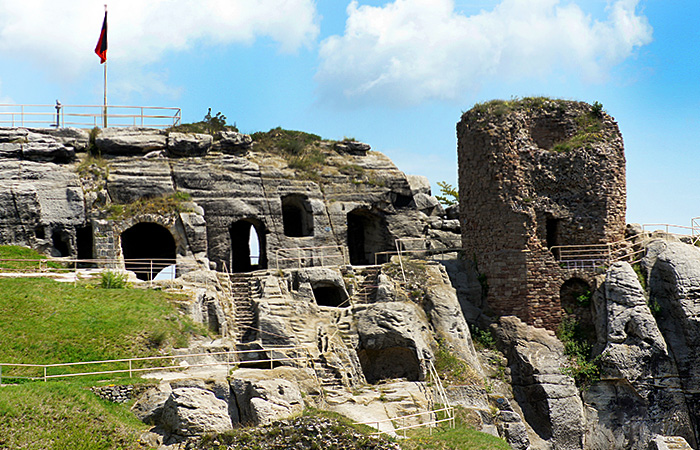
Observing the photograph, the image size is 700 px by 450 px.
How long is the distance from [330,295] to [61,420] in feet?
49.5

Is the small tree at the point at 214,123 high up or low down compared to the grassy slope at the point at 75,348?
up

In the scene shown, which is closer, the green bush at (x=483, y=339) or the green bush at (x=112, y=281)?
the green bush at (x=112, y=281)

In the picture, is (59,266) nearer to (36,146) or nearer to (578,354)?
(36,146)

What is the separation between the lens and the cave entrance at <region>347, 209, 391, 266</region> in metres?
36.8

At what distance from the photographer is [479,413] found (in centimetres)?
2497

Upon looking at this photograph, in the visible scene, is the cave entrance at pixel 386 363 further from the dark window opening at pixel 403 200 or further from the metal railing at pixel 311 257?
the dark window opening at pixel 403 200

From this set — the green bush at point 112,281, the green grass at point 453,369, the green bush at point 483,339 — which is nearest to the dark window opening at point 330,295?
the green grass at point 453,369

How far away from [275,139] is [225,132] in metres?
3.05

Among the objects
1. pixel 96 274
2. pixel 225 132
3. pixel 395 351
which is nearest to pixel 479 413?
pixel 395 351

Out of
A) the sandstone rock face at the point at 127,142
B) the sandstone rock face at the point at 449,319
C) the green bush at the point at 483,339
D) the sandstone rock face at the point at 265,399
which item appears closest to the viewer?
the sandstone rock face at the point at 265,399

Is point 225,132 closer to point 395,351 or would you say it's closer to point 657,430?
point 395,351

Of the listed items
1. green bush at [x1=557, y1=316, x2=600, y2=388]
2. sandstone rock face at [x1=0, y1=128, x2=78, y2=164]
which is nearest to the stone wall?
sandstone rock face at [x1=0, y1=128, x2=78, y2=164]

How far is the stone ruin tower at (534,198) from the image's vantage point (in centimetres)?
3102

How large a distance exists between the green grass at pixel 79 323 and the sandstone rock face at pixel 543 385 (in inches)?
487
